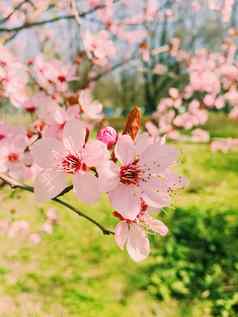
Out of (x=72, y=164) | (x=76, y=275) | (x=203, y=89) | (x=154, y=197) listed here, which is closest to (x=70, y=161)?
(x=72, y=164)

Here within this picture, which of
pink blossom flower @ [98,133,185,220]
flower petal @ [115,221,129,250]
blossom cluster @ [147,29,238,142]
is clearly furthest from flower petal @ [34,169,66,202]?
blossom cluster @ [147,29,238,142]

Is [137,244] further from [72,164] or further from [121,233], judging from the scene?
[72,164]

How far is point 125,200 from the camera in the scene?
113 cm

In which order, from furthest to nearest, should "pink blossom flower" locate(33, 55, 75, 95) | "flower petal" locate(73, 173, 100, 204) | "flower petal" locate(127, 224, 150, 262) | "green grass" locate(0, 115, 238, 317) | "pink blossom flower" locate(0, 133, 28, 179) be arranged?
"green grass" locate(0, 115, 238, 317)
"pink blossom flower" locate(33, 55, 75, 95)
"pink blossom flower" locate(0, 133, 28, 179)
"flower petal" locate(127, 224, 150, 262)
"flower petal" locate(73, 173, 100, 204)

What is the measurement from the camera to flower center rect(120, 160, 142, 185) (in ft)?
3.82

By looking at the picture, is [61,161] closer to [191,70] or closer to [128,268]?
[128,268]

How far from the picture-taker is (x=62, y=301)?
3.82m

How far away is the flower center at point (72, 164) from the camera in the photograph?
3.87 feet

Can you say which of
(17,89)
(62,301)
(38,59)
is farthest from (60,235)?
(17,89)

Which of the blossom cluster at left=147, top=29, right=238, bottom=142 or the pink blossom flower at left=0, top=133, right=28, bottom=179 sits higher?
the pink blossom flower at left=0, top=133, right=28, bottom=179

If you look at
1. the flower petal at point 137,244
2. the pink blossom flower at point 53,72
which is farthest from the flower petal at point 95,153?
the pink blossom flower at point 53,72

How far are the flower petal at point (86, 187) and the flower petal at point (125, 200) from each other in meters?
0.04

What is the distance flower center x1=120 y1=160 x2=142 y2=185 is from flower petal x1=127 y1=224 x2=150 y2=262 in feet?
0.63

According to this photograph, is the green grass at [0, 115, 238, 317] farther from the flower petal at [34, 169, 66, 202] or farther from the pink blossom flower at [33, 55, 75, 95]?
the flower petal at [34, 169, 66, 202]
